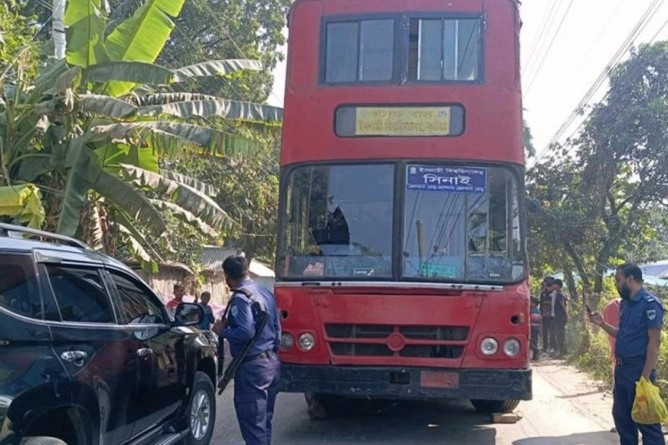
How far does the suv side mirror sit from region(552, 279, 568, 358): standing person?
11213 mm

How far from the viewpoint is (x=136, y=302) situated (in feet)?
18.6

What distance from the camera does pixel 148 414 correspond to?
5.32 metres

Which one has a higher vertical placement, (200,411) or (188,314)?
(188,314)

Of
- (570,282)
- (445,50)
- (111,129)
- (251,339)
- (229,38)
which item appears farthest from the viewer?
(229,38)

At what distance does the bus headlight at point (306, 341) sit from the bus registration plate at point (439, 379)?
1045 millimetres

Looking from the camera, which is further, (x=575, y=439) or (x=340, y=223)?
(x=575, y=439)

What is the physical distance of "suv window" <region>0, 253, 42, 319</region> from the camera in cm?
403

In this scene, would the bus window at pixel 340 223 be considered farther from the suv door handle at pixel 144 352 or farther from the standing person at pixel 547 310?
the standing person at pixel 547 310

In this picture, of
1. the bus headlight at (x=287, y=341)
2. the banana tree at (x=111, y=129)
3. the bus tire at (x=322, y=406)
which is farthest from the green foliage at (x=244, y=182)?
the bus headlight at (x=287, y=341)

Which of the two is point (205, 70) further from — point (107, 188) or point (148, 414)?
point (148, 414)

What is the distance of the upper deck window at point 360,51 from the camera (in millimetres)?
7281

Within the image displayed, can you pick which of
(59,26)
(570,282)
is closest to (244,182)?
(570,282)

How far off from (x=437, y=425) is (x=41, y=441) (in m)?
5.06

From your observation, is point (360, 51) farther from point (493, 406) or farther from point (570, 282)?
point (570, 282)
